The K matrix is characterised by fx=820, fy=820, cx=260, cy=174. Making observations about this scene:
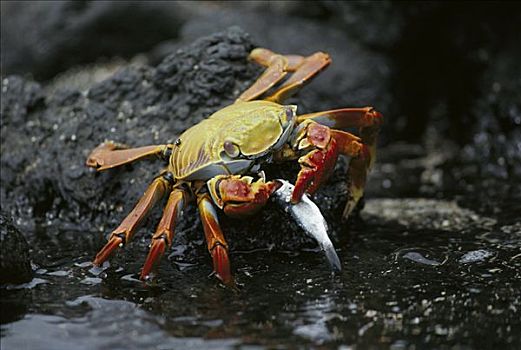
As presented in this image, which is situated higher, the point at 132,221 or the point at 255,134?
the point at 255,134

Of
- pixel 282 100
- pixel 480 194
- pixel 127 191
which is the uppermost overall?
pixel 282 100

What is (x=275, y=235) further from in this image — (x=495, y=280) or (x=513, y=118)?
(x=513, y=118)

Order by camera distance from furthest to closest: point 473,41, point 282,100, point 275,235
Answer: point 473,41, point 282,100, point 275,235

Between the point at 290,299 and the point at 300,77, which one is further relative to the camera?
the point at 300,77

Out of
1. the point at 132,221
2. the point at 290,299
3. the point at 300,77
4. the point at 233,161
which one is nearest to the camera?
the point at 290,299

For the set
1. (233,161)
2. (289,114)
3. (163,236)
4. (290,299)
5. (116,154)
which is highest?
(289,114)

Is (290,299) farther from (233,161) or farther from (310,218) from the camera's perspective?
(233,161)

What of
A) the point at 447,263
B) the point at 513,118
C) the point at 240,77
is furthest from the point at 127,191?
the point at 513,118

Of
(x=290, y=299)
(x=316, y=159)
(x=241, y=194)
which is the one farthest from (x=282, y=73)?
(x=290, y=299)
